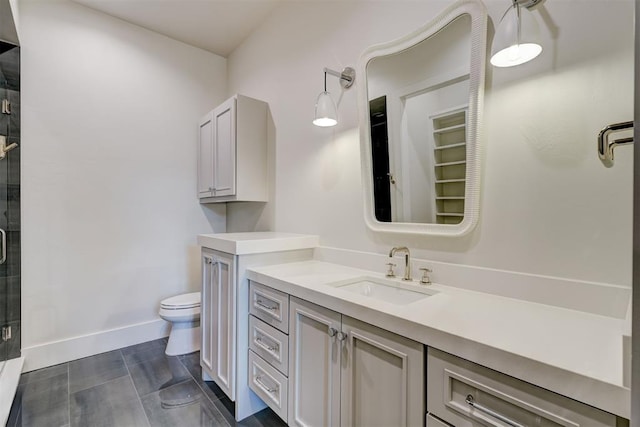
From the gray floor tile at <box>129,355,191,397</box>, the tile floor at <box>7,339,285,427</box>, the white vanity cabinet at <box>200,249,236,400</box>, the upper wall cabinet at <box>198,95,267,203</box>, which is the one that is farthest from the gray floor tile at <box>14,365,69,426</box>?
the upper wall cabinet at <box>198,95,267,203</box>

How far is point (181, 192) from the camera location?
294 cm

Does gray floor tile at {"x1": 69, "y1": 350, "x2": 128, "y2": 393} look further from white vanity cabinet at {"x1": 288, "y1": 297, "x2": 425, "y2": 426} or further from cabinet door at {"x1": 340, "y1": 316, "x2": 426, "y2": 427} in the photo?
cabinet door at {"x1": 340, "y1": 316, "x2": 426, "y2": 427}

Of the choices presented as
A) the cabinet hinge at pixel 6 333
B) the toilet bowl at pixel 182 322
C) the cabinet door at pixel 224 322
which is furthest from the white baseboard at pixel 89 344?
the cabinet door at pixel 224 322

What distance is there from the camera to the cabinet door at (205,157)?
108 inches

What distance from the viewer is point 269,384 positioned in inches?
61.6

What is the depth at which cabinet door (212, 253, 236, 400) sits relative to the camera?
1726mm

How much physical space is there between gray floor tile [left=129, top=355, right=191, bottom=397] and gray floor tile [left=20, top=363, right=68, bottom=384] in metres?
0.49

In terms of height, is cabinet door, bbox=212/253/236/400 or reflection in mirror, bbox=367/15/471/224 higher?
reflection in mirror, bbox=367/15/471/224

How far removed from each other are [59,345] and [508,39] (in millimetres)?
3399

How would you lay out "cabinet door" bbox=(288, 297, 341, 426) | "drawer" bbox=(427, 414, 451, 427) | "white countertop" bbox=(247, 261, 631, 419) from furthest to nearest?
1. "cabinet door" bbox=(288, 297, 341, 426)
2. "drawer" bbox=(427, 414, 451, 427)
3. "white countertop" bbox=(247, 261, 631, 419)

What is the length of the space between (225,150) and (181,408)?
6.07ft

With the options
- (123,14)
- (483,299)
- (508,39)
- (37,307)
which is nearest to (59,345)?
(37,307)

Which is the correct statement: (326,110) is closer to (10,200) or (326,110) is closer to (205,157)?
(205,157)

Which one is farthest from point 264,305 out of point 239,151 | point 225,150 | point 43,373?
point 43,373
